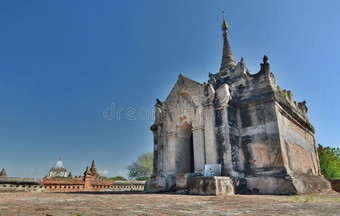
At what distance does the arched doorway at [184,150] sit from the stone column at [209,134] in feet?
5.31

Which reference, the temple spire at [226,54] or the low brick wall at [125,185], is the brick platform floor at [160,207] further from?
the temple spire at [226,54]

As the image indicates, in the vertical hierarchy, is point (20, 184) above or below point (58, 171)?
below

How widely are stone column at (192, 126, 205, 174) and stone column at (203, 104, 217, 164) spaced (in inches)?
8.7

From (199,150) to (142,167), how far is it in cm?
3936

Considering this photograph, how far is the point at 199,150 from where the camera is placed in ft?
32.6

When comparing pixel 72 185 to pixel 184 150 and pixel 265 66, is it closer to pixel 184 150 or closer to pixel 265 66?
pixel 184 150

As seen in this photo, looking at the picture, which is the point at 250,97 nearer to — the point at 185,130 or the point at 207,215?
the point at 185,130

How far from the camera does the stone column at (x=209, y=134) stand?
9.41 meters

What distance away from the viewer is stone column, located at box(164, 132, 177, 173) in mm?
10859

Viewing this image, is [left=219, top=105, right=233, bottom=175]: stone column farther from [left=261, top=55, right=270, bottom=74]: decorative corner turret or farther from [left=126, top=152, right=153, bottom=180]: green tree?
[left=126, top=152, right=153, bottom=180]: green tree

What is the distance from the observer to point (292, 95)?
12656 mm

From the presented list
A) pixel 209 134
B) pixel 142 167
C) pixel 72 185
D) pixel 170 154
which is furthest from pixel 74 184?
pixel 142 167

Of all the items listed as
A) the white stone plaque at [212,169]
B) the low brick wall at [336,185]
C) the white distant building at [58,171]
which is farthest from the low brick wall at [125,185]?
the white distant building at [58,171]

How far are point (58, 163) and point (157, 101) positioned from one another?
93.2 m
